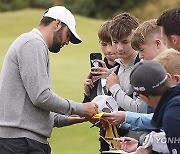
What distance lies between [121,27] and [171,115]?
2241 mm

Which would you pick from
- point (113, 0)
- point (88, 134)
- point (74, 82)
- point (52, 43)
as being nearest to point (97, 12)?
point (113, 0)

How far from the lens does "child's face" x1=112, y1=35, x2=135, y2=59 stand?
5867mm

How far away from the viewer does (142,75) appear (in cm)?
397

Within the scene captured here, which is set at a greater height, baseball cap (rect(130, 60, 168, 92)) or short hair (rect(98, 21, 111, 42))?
baseball cap (rect(130, 60, 168, 92))

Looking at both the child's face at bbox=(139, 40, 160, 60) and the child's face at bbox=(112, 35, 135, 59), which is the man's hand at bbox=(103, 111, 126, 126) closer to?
the child's face at bbox=(139, 40, 160, 60)

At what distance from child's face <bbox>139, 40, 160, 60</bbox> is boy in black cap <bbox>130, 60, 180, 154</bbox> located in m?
1.40

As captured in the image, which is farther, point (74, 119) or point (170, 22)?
point (74, 119)

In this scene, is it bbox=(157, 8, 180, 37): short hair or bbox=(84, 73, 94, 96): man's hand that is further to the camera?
bbox=(84, 73, 94, 96): man's hand

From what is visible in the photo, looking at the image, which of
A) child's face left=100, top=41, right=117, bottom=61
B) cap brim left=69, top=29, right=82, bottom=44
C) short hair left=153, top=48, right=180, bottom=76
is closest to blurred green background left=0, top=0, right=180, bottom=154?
child's face left=100, top=41, right=117, bottom=61

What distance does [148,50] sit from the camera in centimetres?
546

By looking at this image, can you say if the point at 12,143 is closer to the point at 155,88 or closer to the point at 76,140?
the point at 155,88

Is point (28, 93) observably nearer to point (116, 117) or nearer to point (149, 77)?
point (116, 117)

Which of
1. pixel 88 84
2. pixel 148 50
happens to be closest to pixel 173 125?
pixel 148 50

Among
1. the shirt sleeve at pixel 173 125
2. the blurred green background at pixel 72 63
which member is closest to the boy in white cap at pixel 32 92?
the shirt sleeve at pixel 173 125
